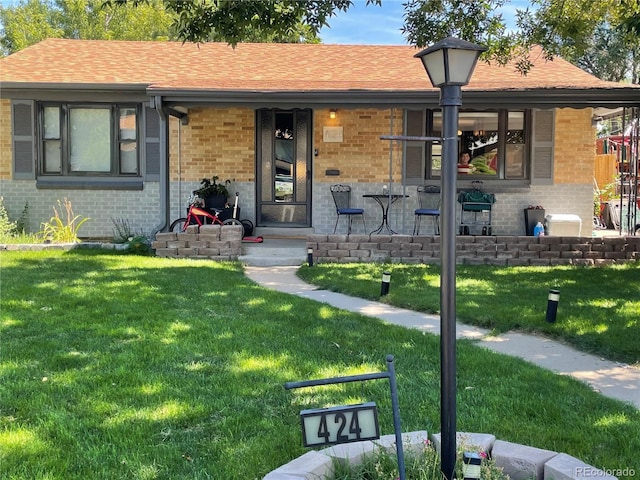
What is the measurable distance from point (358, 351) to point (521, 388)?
4.46ft

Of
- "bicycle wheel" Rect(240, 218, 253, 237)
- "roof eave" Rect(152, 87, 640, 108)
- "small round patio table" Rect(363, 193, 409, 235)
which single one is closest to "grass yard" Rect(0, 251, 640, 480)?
"roof eave" Rect(152, 87, 640, 108)

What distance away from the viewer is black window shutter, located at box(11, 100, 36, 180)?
11883 millimetres

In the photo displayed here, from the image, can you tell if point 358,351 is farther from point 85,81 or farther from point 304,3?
point 85,81

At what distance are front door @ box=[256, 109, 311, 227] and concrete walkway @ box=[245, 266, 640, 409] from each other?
4.63 meters

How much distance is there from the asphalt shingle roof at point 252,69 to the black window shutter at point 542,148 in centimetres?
72

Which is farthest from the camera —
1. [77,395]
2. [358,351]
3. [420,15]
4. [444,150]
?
[420,15]

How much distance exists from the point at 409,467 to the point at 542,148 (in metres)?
10.1

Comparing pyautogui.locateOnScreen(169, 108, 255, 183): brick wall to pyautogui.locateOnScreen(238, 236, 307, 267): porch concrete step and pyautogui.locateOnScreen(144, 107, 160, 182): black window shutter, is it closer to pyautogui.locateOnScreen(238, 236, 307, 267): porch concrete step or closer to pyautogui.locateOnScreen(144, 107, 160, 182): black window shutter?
pyautogui.locateOnScreen(144, 107, 160, 182): black window shutter

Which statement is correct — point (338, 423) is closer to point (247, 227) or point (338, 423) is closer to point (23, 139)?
point (247, 227)

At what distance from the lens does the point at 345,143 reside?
39.5 feet

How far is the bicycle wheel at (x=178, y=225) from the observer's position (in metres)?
11.2

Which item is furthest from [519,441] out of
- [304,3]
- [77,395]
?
[304,3]

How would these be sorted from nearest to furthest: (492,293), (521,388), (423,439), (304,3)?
(423,439), (521,388), (304,3), (492,293)

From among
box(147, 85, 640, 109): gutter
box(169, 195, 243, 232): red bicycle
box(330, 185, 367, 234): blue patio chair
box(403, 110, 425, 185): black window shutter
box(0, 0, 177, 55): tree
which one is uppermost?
box(0, 0, 177, 55): tree
